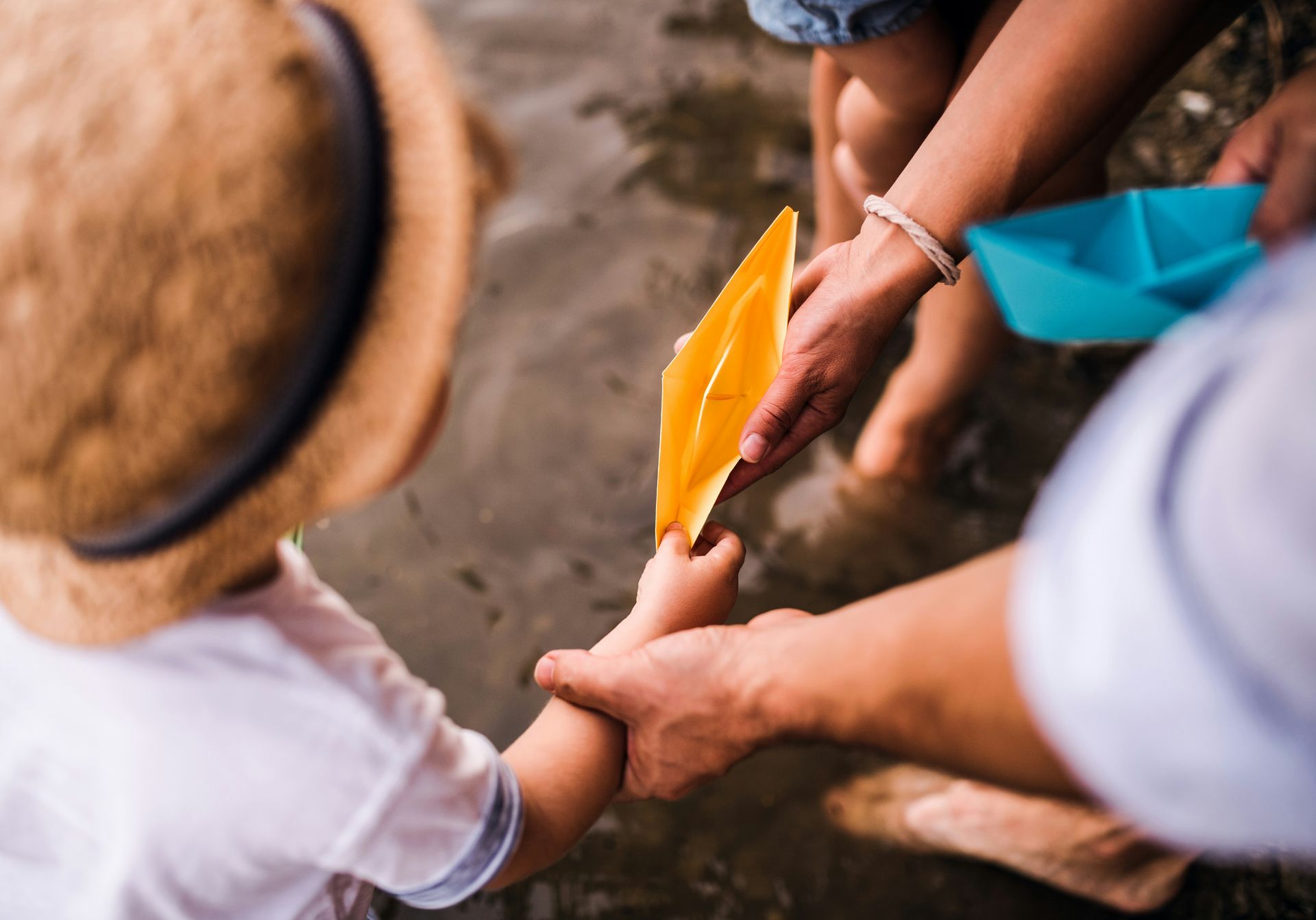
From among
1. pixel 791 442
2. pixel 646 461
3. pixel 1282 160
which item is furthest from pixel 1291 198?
pixel 646 461

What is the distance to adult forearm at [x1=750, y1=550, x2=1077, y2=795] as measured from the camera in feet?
2.30

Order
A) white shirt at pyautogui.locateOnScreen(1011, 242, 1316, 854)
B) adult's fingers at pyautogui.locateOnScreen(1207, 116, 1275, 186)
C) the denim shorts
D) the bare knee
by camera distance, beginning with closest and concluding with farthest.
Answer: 1. white shirt at pyautogui.locateOnScreen(1011, 242, 1316, 854)
2. adult's fingers at pyautogui.locateOnScreen(1207, 116, 1275, 186)
3. the denim shorts
4. the bare knee

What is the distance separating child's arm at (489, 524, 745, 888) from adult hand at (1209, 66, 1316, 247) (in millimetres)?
716

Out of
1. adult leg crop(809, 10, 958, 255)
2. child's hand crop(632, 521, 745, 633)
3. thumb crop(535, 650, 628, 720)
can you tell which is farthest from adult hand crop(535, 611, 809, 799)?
adult leg crop(809, 10, 958, 255)

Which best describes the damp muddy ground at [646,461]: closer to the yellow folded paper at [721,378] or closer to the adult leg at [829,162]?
the adult leg at [829,162]

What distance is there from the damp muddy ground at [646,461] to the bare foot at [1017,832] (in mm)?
42

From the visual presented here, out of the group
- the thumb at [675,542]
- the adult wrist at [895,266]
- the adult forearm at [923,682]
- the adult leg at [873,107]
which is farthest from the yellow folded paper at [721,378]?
the adult leg at [873,107]

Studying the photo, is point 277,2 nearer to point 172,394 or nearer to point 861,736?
point 172,394

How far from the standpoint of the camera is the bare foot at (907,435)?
66.9 inches

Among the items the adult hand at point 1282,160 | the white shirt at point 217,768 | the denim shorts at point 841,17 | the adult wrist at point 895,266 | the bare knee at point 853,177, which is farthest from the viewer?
the bare knee at point 853,177

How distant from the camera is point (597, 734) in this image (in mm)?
1032

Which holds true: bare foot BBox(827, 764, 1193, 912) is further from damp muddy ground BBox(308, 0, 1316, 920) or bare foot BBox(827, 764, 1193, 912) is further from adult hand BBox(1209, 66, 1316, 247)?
adult hand BBox(1209, 66, 1316, 247)

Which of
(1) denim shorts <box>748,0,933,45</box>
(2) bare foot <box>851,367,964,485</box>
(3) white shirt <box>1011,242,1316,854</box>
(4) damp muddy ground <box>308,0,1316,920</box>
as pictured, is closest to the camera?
(3) white shirt <box>1011,242,1316,854</box>

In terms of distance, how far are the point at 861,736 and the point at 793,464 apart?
1022mm
